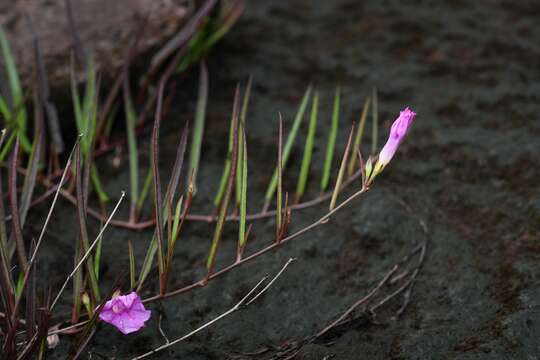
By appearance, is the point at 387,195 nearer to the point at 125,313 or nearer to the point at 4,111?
the point at 125,313

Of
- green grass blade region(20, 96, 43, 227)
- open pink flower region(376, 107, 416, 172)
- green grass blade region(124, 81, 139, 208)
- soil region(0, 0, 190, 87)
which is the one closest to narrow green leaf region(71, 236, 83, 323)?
green grass blade region(20, 96, 43, 227)

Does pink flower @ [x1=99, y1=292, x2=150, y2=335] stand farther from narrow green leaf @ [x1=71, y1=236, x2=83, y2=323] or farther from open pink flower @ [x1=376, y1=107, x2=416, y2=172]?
open pink flower @ [x1=376, y1=107, x2=416, y2=172]

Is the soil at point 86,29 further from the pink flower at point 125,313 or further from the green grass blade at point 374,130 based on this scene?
the pink flower at point 125,313

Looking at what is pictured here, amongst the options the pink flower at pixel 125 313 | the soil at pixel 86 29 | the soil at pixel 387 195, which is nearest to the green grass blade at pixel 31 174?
the soil at pixel 387 195

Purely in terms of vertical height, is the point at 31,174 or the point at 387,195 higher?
the point at 31,174

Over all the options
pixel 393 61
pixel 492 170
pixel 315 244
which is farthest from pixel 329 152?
pixel 393 61

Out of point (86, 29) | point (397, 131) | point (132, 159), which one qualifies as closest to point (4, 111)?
point (132, 159)
